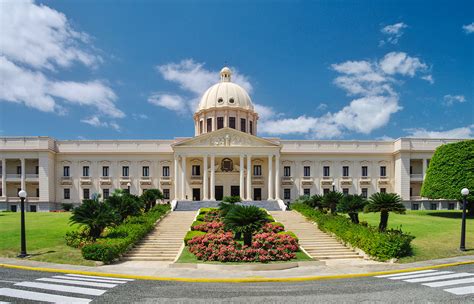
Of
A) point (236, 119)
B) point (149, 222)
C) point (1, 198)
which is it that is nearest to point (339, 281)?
point (149, 222)

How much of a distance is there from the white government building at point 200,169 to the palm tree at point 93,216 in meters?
29.1

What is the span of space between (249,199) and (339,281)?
35324mm

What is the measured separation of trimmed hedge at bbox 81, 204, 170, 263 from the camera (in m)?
18.2

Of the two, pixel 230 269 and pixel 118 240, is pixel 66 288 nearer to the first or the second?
pixel 230 269

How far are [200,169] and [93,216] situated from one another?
109ft

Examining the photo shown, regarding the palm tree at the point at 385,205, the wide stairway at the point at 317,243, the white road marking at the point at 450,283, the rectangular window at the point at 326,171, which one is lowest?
the wide stairway at the point at 317,243

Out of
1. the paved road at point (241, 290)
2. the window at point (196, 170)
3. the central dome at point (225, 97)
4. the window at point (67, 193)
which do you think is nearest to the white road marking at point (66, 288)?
the paved road at point (241, 290)

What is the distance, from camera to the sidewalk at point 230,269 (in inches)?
627

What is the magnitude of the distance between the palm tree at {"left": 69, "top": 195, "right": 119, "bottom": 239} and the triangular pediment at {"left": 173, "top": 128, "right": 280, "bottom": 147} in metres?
28.7

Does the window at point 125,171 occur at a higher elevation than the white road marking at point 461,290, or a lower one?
higher

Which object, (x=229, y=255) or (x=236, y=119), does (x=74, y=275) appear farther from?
(x=236, y=119)

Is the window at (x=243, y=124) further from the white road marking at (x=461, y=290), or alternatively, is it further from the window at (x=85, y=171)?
the white road marking at (x=461, y=290)

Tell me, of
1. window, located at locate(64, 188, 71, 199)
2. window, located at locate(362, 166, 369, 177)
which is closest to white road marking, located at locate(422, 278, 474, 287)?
window, located at locate(362, 166, 369, 177)

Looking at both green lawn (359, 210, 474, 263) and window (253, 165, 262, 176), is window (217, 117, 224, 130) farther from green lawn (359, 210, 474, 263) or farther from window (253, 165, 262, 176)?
green lawn (359, 210, 474, 263)
